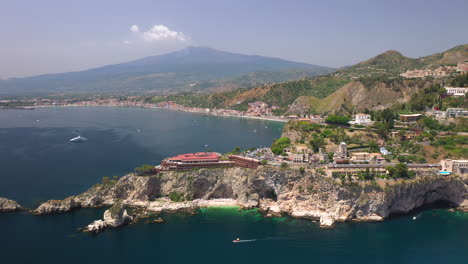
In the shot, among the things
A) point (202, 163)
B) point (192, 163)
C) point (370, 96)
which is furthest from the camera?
point (370, 96)

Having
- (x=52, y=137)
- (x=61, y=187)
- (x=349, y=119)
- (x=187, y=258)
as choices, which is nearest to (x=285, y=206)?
(x=187, y=258)

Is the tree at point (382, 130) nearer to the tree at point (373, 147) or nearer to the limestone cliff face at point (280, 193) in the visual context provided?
the tree at point (373, 147)

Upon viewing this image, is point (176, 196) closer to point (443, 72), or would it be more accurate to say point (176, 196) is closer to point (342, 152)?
point (342, 152)

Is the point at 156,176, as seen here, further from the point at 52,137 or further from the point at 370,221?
the point at 52,137

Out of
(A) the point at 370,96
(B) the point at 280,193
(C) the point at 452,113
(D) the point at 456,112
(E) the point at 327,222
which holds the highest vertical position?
(A) the point at 370,96

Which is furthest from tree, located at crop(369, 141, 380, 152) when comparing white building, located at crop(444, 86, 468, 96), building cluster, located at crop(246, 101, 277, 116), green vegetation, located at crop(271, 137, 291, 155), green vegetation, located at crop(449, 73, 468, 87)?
building cluster, located at crop(246, 101, 277, 116)

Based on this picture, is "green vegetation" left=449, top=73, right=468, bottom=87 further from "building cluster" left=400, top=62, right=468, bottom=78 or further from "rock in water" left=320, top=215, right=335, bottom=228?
"rock in water" left=320, top=215, right=335, bottom=228

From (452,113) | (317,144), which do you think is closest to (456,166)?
(317,144)
